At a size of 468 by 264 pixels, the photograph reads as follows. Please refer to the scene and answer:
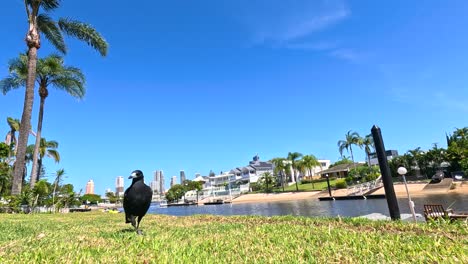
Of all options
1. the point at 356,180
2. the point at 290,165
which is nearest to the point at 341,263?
the point at 356,180

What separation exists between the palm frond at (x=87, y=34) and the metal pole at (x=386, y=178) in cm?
1901

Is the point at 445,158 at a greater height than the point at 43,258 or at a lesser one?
greater

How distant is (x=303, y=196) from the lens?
168ft

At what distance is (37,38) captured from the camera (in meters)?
18.8

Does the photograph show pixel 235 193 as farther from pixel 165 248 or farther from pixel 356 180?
pixel 165 248

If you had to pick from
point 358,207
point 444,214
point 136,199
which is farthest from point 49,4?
point 358,207

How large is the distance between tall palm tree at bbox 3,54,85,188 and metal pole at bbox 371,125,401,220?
23145mm

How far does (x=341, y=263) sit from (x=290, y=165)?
68.2 meters

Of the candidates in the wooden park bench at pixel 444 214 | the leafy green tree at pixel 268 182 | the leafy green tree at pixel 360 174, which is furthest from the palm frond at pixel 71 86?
the leafy green tree at pixel 268 182

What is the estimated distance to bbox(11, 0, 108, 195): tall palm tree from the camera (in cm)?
1747

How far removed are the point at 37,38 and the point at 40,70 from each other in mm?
5267

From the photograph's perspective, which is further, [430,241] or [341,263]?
[430,241]

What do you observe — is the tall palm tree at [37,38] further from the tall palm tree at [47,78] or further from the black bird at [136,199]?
the black bird at [136,199]

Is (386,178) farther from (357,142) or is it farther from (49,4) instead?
(357,142)
